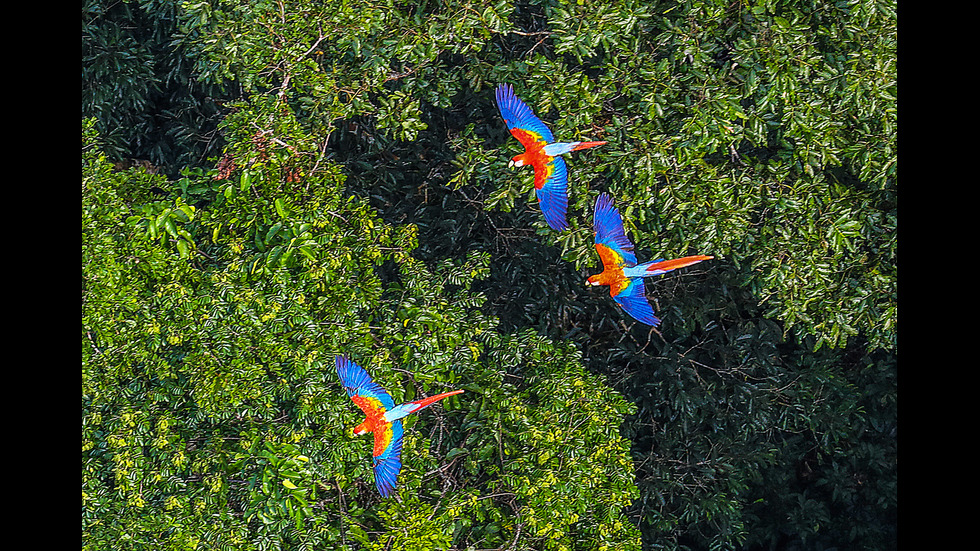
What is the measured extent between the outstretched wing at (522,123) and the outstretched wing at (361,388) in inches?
37.2

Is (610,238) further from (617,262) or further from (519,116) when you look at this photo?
(519,116)

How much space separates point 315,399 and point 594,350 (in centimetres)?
144

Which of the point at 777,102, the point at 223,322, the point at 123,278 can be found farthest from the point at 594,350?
the point at 123,278

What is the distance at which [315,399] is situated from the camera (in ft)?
9.99

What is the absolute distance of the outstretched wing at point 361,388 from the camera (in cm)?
297

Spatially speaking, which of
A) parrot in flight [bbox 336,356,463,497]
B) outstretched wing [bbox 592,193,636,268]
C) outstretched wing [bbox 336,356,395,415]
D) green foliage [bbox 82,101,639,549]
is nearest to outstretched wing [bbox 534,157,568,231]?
outstretched wing [bbox 592,193,636,268]

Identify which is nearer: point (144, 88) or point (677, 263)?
point (677, 263)

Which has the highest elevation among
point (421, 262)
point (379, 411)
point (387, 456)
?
point (421, 262)

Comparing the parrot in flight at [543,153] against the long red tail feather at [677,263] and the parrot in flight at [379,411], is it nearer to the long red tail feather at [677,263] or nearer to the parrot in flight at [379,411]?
the long red tail feather at [677,263]

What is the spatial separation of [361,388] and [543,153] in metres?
0.99

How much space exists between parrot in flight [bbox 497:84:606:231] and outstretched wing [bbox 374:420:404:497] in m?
0.90

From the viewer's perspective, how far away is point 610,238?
9.99 feet

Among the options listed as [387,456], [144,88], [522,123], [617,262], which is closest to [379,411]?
[387,456]

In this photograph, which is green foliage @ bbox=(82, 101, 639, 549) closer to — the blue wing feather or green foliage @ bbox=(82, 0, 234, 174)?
the blue wing feather
